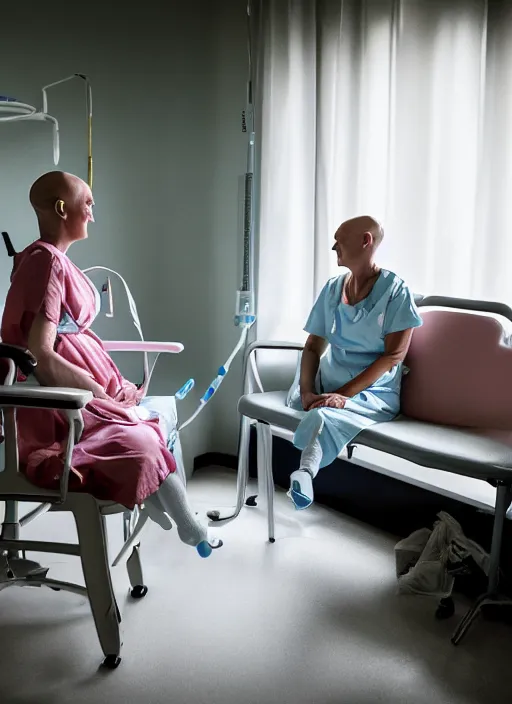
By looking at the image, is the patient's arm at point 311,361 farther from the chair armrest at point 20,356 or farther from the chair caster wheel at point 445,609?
the chair armrest at point 20,356

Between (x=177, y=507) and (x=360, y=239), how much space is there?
1009 millimetres

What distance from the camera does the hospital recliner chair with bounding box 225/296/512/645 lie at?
1643 mm

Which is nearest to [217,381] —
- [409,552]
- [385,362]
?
[385,362]

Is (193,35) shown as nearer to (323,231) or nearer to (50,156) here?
(50,156)

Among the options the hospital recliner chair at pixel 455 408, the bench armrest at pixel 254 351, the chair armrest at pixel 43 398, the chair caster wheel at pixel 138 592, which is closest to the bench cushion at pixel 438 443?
the hospital recliner chair at pixel 455 408

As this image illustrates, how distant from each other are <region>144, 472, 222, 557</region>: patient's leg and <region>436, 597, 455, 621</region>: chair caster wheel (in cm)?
67

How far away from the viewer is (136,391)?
78.2 inches

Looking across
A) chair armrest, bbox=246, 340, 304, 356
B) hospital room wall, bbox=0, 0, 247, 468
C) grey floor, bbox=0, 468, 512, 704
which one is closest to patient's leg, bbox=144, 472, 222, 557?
grey floor, bbox=0, 468, 512, 704

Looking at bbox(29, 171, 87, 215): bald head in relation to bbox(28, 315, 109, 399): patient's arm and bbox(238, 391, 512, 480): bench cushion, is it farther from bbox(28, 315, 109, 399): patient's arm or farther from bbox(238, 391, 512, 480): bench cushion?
bbox(238, 391, 512, 480): bench cushion

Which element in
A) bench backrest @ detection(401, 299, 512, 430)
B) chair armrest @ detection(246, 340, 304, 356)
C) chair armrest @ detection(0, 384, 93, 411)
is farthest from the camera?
chair armrest @ detection(246, 340, 304, 356)

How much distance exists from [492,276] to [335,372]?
0.58m

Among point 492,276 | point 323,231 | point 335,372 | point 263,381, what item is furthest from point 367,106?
point 263,381

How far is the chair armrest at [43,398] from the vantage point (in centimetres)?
140

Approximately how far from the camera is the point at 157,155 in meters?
2.73
